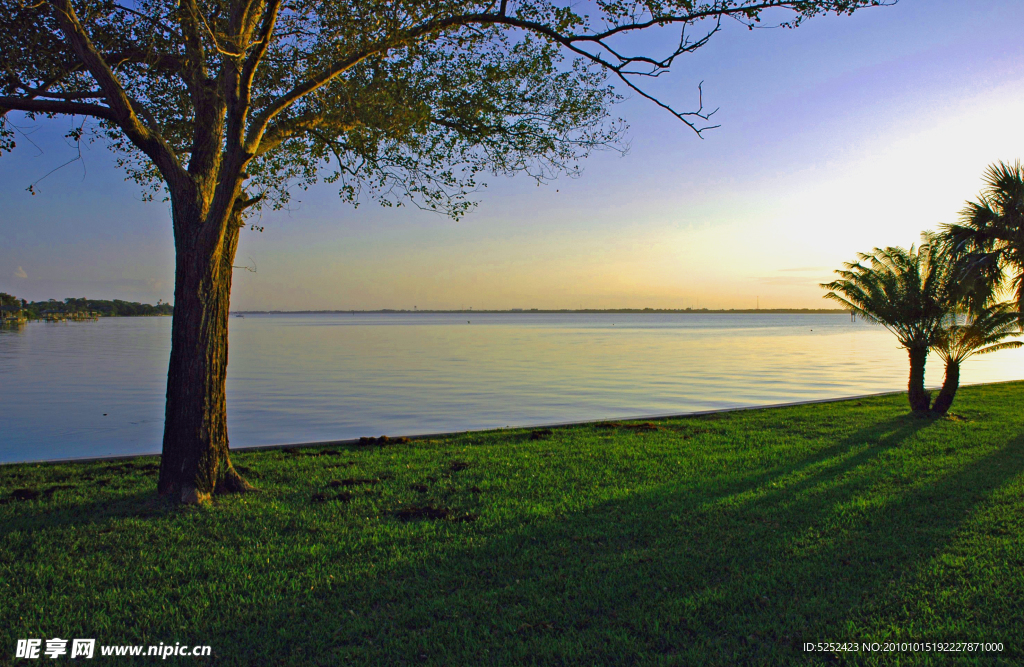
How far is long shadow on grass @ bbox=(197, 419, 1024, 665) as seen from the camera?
3691 mm

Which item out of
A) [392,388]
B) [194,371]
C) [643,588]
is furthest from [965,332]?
[392,388]

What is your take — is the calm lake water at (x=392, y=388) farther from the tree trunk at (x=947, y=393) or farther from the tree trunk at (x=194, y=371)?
the tree trunk at (x=194, y=371)

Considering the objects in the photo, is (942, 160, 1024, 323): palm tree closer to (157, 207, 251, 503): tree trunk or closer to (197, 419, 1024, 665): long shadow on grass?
(197, 419, 1024, 665): long shadow on grass

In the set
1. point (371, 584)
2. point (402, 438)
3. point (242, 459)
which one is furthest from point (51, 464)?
point (371, 584)

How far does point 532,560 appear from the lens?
4.96 metres

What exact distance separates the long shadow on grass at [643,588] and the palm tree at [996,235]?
9811 mm

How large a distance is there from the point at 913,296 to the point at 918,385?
80.8 inches

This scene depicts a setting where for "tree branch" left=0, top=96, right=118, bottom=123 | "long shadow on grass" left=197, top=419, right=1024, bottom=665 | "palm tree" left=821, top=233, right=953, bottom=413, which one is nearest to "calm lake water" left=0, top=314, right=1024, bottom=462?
"palm tree" left=821, top=233, right=953, bottom=413

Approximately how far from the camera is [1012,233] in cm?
1410

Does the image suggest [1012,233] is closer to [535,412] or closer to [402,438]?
[535,412]

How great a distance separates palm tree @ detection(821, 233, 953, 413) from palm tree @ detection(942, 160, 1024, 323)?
58 centimetres

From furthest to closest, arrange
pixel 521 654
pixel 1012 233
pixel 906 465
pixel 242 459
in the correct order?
pixel 1012 233
pixel 242 459
pixel 906 465
pixel 521 654

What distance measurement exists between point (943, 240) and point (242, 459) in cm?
1573

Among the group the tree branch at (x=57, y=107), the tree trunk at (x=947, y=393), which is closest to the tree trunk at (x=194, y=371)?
the tree branch at (x=57, y=107)
